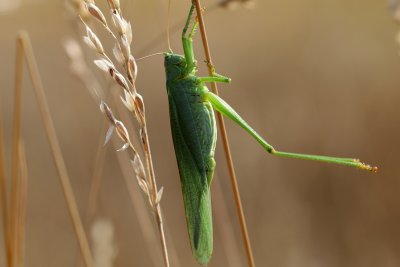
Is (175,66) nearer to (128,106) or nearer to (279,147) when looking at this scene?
(128,106)

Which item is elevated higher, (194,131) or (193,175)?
(194,131)

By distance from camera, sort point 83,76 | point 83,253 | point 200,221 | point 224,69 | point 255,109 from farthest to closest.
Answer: point 224,69 < point 255,109 < point 83,76 < point 200,221 < point 83,253

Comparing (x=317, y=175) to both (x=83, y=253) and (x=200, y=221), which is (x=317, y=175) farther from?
(x=83, y=253)

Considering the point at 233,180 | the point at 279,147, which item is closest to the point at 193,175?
the point at 233,180

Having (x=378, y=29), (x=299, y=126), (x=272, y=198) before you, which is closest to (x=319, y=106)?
(x=299, y=126)

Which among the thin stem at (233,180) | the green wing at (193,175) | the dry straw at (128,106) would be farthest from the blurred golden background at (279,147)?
the dry straw at (128,106)

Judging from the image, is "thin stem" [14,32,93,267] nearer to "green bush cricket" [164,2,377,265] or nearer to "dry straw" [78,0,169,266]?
"green bush cricket" [164,2,377,265]
